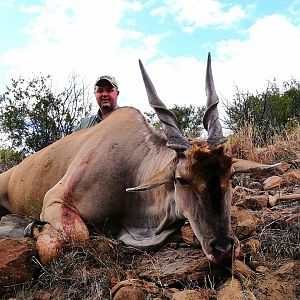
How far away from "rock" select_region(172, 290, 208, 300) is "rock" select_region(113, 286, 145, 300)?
18 centimetres

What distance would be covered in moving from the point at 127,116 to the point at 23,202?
5.13ft

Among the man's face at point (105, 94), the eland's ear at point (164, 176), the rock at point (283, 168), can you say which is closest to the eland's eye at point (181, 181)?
the eland's ear at point (164, 176)

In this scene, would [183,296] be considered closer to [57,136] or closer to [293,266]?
[293,266]

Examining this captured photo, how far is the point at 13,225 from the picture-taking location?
4.81 meters

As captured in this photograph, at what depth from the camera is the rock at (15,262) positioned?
3096 mm

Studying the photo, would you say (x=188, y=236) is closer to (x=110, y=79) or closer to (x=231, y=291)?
(x=231, y=291)

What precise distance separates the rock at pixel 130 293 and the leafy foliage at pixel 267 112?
5.54m

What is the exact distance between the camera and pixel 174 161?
10.9ft

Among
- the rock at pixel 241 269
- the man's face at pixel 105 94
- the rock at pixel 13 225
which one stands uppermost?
the man's face at pixel 105 94

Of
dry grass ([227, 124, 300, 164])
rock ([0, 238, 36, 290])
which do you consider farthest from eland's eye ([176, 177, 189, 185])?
dry grass ([227, 124, 300, 164])

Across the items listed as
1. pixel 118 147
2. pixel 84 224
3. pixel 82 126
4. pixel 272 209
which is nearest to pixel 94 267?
pixel 84 224

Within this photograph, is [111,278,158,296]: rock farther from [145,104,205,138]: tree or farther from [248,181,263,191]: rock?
[145,104,205,138]: tree

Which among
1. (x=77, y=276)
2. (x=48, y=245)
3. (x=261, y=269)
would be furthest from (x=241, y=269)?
(x=48, y=245)

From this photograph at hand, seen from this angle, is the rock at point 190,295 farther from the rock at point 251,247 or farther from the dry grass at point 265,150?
the dry grass at point 265,150
